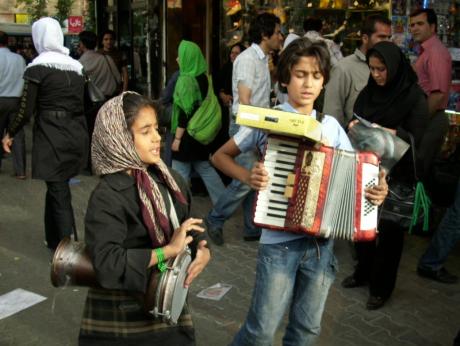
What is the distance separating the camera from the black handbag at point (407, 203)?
3705 millimetres

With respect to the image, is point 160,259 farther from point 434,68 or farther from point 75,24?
point 75,24

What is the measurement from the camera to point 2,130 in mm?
7816

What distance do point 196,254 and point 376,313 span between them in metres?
2.13

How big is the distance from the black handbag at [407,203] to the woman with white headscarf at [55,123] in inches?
105

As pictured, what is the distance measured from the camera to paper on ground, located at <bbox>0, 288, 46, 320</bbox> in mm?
4219

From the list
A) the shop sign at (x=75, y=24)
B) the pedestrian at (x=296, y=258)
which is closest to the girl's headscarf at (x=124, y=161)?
the pedestrian at (x=296, y=258)

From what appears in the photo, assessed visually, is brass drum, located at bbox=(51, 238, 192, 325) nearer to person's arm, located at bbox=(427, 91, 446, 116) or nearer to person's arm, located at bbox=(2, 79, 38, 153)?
person's arm, located at bbox=(2, 79, 38, 153)

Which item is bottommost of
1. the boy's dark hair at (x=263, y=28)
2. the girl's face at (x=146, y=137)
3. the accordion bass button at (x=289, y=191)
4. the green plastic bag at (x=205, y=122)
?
the green plastic bag at (x=205, y=122)

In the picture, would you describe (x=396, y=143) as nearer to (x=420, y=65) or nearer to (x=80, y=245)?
(x=80, y=245)

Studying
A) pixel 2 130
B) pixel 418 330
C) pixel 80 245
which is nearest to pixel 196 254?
pixel 80 245

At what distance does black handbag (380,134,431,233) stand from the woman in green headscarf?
7.61 ft

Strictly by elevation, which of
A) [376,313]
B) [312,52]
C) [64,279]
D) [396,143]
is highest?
[312,52]

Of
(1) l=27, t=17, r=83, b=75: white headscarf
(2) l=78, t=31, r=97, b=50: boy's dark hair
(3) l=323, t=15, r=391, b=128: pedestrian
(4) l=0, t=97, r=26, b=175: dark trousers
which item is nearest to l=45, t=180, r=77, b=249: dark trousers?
(1) l=27, t=17, r=83, b=75: white headscarf

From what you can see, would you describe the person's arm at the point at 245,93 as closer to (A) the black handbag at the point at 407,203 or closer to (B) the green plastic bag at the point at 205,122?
(B) the green plastic bag at the point at 205,122
